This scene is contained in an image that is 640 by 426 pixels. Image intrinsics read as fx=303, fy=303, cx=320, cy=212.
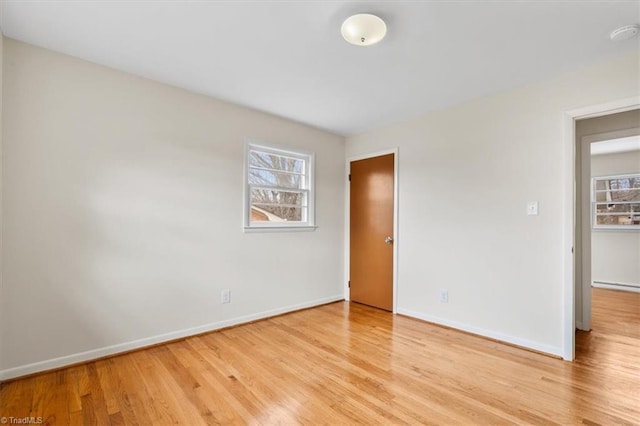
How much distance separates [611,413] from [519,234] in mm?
1406

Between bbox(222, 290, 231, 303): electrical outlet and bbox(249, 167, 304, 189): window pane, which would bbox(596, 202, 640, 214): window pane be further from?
bbox(222, 290, 231, 303): electrical outlet

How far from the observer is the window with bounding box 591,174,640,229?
16.7 feet

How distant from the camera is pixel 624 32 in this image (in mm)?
1958

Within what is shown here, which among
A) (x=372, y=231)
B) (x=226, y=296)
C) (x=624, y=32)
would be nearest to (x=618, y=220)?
(x=372, y=231)

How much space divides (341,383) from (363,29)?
2326 millimetres

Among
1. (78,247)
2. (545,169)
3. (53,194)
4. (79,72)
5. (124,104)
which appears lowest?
(78,247)

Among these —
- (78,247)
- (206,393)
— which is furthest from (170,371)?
(78,247)

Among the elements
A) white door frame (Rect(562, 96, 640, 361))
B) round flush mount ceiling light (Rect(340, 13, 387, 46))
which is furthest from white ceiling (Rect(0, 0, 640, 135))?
white door frame (Rect(562, 96, 640, 361))

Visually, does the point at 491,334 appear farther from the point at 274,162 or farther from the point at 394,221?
the point at 274,162

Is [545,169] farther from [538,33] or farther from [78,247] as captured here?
[78,247]

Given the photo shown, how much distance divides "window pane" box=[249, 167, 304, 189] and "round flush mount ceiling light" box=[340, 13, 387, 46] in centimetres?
190

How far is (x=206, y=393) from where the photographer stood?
1.98 metres

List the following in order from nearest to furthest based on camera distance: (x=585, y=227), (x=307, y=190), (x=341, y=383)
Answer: (x=341, y=383) → (x=585, y=227) → (x=307, y=190)

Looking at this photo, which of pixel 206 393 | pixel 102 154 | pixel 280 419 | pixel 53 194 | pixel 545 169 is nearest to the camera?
pixel 280 419
